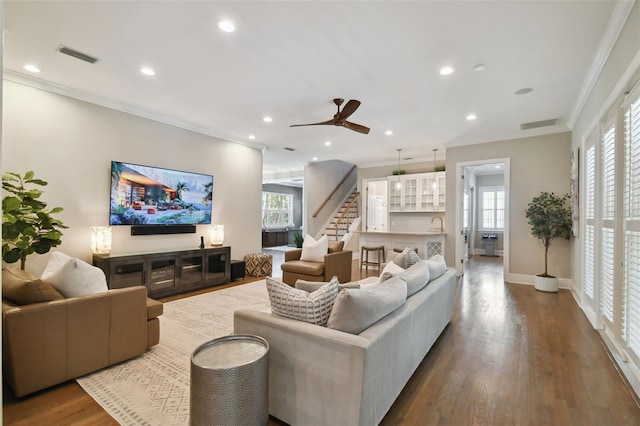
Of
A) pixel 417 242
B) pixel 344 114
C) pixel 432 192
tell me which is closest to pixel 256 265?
pixel 417 242

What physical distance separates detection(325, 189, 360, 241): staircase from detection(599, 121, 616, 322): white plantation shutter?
6505mm

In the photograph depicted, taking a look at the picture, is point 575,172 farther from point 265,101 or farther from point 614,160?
point 265,101

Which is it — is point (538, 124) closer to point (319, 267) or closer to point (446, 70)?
point (446, 70)

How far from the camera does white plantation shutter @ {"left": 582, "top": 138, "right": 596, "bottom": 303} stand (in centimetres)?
373

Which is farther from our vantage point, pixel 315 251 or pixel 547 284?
pixel 315 251

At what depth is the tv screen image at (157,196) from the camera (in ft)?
14.9

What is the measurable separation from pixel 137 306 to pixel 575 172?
19.9ft

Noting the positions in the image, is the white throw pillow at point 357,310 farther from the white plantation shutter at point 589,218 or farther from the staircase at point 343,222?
the staircase at point 343,222

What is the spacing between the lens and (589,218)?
13.0 feet

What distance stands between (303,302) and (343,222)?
8.12 metres

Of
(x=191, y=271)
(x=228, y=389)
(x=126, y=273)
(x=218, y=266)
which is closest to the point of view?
(x=228, y=389)

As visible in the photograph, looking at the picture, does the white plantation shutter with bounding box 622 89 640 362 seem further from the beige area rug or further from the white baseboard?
the white baseboard

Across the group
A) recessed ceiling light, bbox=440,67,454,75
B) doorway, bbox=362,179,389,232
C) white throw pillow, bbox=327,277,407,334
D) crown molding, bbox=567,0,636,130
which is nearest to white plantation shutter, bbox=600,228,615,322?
crown molding, bbox=567,0,636,130

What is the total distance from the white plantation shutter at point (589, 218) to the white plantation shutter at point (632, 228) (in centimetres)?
114
